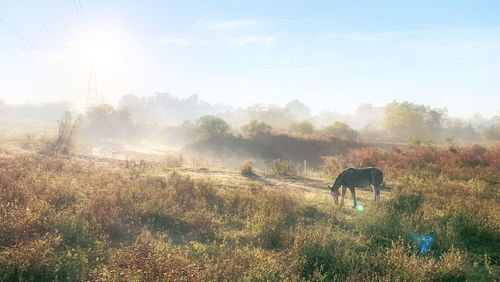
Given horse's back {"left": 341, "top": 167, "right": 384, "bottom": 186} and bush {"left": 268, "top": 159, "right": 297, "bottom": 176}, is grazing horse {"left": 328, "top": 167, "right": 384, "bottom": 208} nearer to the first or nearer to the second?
horse's back {"left": 341, "top": 167, "right": 384, "bottom": 186}

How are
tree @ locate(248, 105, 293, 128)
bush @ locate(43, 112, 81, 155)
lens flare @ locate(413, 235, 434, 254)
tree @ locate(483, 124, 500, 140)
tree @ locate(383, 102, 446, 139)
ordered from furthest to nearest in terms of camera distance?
tree @ locate(248, 105, 293, 128) → tree @ locate(383, 102, 446, 139) → tree @ locate(483, 124, 500, 140) → bush @ locate(43, 112, 81, 155) → lens flare @ locate(413, 235, 434, 254)

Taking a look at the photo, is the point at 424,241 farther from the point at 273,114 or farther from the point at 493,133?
the point at 273,114

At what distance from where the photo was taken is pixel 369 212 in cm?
746

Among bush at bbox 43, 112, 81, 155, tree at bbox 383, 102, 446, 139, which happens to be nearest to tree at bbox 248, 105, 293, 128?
tree at bbox 383, 102, 446, 139

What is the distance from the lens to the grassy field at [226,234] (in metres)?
4.29

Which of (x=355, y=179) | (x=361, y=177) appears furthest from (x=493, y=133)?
(x=355, y=179)

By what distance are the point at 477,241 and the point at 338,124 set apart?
40.1 m

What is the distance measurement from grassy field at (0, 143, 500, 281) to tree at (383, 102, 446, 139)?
57.0 metres

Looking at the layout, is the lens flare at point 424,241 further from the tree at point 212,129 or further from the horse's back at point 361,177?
the tree at point 212,129

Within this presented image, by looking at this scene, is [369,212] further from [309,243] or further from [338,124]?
[338,124]

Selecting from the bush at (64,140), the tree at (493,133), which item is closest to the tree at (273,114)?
the tree at (493,133)

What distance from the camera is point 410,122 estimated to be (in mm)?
61469

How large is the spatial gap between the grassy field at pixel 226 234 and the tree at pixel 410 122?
187 feet

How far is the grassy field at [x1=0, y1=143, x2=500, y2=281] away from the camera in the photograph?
14.1 ft
